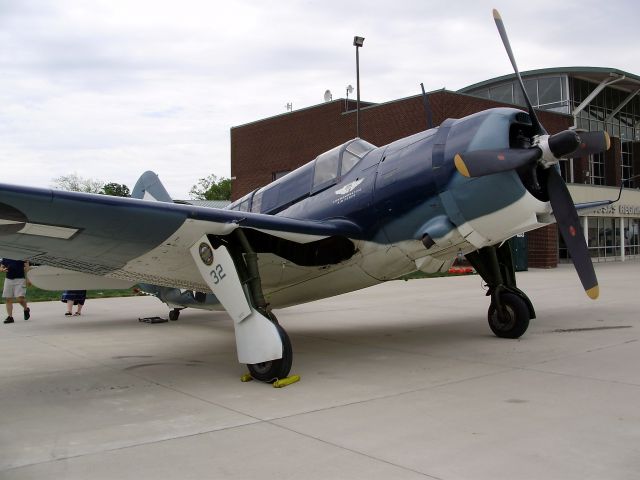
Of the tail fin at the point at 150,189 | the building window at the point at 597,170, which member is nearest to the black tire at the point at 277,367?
the tail fin at the point at 150,189

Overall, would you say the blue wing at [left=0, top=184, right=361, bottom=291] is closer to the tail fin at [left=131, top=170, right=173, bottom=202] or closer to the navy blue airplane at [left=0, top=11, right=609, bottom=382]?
the navy blue airplane at [left=0, top=11, right=609, bottom=382]

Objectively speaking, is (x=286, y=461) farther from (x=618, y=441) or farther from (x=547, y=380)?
(x=547, y=380)

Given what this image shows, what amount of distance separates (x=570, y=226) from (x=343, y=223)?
2.44 m

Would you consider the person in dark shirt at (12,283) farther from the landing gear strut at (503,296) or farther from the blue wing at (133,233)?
the landing gear strut at (503,296)

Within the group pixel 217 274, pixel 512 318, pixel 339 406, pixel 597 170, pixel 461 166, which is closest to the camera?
pixel 339 406

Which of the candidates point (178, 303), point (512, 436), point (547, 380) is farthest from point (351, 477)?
point (178, 303)

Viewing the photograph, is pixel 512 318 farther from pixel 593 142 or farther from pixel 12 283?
pixel 12 283

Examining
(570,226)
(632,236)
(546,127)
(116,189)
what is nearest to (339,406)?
(570,226)

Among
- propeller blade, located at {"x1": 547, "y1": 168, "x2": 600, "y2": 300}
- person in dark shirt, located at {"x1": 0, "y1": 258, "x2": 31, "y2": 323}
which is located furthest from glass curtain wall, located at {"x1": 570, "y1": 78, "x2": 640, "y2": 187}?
person in dark shirt, located at {"x1": 0, "y1": 258, "x2": 31, "y2": 323}

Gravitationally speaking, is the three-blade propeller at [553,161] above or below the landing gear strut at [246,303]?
above

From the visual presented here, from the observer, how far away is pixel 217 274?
5.98 meters

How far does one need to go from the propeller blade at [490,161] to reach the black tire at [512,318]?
2.62 m

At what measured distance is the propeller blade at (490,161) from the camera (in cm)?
555

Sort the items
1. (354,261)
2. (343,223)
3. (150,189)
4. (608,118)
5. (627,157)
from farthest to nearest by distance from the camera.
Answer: (627,157) → (608,118) → (150,189) → (354,261) → (343,223)
